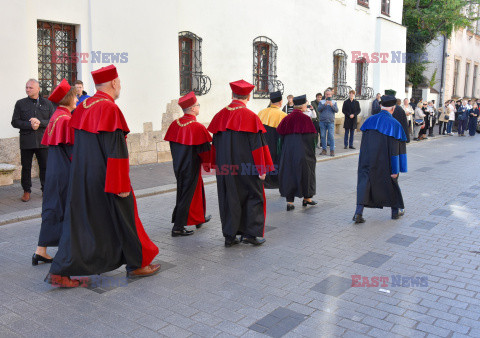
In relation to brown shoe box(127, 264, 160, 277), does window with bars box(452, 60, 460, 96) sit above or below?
above

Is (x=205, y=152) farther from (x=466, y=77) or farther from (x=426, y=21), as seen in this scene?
(x=466, y=77)

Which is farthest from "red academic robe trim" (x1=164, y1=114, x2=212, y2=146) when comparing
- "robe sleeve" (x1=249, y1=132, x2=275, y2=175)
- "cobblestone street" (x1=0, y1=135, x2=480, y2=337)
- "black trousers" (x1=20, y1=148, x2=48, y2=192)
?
"black trousers" (x1=20, y1=148, x2=48, y2=192)

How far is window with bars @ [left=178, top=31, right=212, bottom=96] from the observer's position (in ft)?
42.9

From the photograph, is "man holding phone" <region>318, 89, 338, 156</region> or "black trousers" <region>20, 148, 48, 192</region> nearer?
"black trousers" <region>20, 148, 48, 192</region>

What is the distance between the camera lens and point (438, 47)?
1233 inches

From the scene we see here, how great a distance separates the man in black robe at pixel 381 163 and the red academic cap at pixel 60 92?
4.22 metres

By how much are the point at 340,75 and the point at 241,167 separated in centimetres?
1571

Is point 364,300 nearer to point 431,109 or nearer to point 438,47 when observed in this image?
point 431,109

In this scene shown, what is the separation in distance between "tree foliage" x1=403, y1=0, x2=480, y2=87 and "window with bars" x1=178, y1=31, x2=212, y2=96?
57.0 feet

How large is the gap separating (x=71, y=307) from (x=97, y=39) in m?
7.63

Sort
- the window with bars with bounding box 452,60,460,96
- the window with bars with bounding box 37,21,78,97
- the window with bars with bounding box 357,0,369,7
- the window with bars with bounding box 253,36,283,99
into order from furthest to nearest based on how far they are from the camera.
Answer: the window with bars with bounding box 452,60,460,96, the window with bars with bounding box 357,0,369,7, the window with bars with bounding box 253,36,283,99, the window with bars with bounding box 37,21,78,97

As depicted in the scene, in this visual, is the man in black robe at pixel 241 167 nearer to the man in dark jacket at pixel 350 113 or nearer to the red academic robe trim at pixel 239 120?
the red academic robe trim at pixel 239 120

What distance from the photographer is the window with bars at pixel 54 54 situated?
385 inches

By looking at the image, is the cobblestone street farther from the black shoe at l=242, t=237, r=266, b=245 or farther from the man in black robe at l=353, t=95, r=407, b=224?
the man in black robe at l=353, t=95, r=407, b=224
